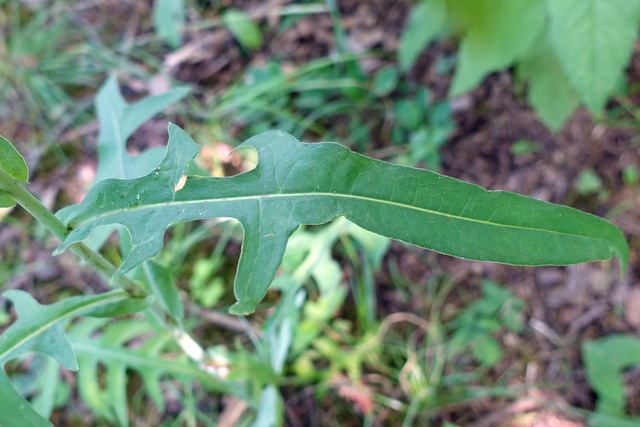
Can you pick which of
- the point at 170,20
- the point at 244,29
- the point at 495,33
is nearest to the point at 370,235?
the point at 495,33

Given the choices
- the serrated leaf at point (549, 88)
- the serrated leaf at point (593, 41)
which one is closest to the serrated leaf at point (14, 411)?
the serrated leaf at point (593, 41)

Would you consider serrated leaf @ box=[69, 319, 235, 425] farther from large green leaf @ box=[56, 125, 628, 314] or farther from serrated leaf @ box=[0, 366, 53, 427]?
large green leaf @ box=[56, 125, 628, 314]

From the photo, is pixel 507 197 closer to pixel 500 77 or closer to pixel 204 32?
pixel 500 77

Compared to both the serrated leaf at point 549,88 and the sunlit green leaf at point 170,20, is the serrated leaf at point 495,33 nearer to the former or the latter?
the serrated leaf at point 549,88

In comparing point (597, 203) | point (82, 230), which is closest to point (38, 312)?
point (82, 230)

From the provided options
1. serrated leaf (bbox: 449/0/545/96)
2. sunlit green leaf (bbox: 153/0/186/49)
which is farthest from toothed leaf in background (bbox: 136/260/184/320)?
sunlit green leaf (bbox: 153/0/186/49)

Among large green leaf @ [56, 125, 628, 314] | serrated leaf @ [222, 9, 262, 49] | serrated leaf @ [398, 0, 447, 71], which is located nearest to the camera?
large green leaf @ [56, 125, 628, 314]
